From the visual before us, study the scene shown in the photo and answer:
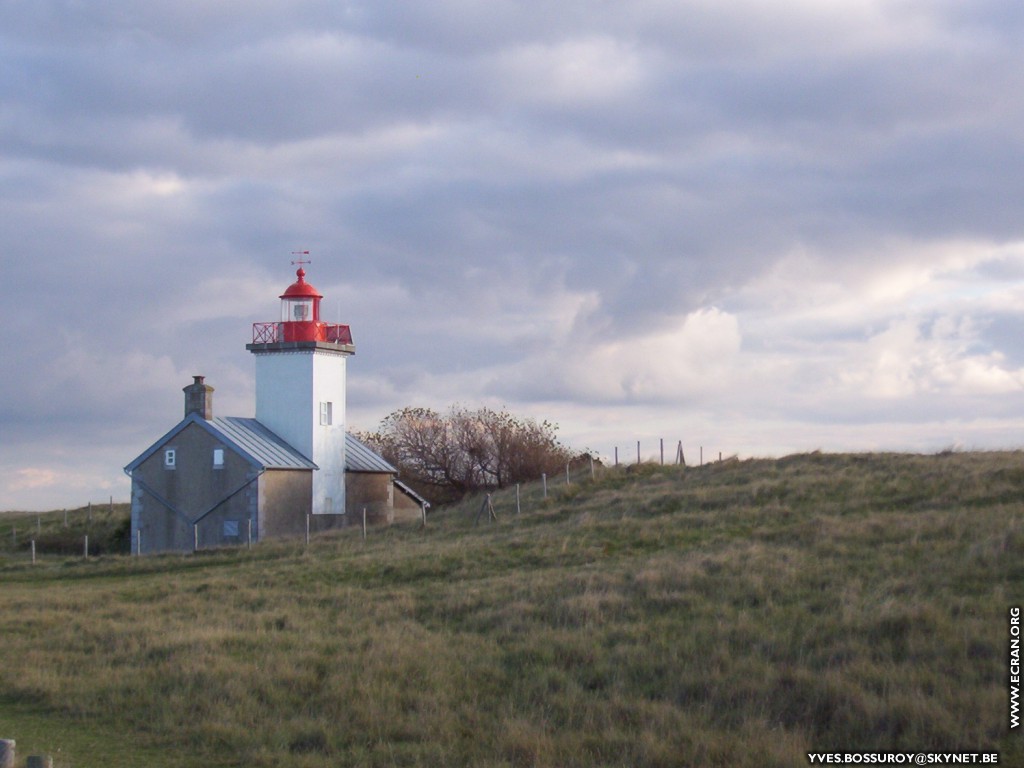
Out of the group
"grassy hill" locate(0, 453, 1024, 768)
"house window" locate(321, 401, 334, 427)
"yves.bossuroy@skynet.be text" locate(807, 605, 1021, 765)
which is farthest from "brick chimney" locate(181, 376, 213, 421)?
"yves.bossuroy@skynet.be text" locate(807, 605, 1021, 765)

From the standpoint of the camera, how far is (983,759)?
881cm

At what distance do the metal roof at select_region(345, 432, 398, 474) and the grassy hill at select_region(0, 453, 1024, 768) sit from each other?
16.9 m

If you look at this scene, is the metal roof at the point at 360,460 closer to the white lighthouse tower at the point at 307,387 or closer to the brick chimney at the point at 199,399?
the white lighthouse tower at the point at 307,387

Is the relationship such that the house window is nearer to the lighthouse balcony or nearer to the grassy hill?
the lighthouse balcony

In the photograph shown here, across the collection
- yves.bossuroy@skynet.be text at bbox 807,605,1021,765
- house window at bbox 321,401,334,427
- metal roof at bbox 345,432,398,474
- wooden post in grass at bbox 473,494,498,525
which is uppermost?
house window at bbox 321,401,334,427

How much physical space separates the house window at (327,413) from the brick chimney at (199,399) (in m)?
3.93

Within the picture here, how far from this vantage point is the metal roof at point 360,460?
134 feet

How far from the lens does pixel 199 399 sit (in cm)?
3747

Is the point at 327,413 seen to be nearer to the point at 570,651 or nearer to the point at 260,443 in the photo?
the point at 260,443

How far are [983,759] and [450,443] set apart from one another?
43.3m

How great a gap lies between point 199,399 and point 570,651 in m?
27.1

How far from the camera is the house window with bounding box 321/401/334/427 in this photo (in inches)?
1545

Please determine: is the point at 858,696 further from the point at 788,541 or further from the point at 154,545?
the point at 154,545

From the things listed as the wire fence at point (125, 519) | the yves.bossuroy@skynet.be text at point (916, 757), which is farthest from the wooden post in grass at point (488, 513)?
the yves.bossuroy@skynet.be text at point (916, 757)
